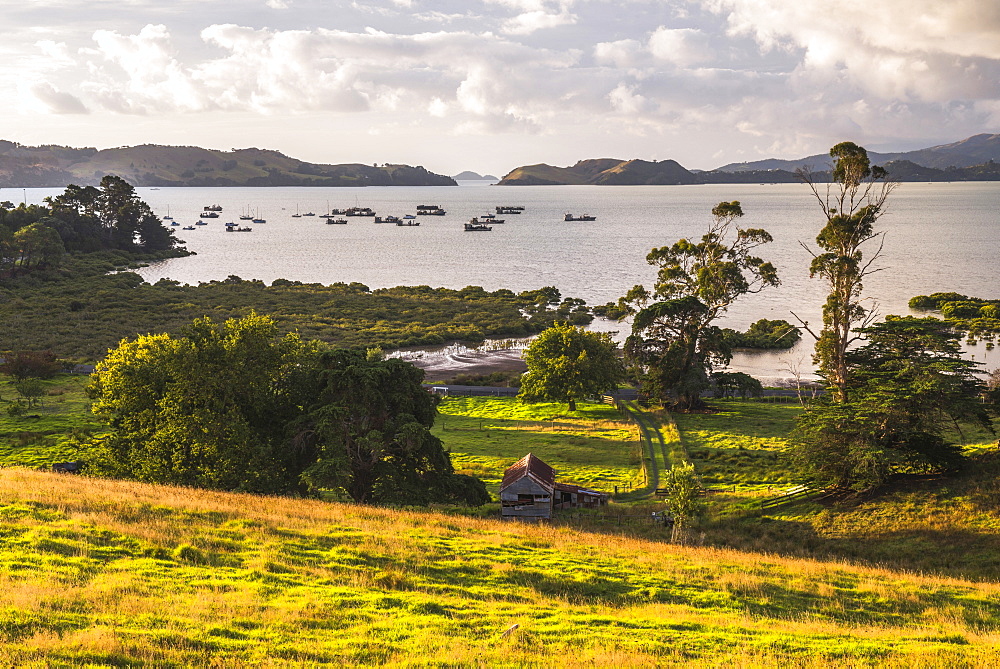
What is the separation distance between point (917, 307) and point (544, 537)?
112 meters

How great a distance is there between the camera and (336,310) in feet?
408

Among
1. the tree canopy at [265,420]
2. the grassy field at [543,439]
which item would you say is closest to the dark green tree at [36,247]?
the grassy field at [543,439]

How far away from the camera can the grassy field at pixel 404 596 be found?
14.2 meters

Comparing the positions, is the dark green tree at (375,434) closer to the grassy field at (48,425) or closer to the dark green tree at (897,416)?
the grassy field at (48,425)

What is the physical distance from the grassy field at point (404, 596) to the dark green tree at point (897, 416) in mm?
10196

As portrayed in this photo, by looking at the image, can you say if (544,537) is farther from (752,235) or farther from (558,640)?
(752,235)

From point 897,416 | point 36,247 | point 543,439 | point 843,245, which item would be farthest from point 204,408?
point 36,247

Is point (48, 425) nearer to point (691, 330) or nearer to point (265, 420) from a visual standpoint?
point (265, 420)

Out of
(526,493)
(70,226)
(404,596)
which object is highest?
(70,226)

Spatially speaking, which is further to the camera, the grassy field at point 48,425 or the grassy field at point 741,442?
the grassy field at point 48,425

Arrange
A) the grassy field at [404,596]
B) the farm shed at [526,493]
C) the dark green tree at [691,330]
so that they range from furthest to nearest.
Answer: the dark green tree at [691,330]
the farm shed at [526,493]
the grassy field at [404,596]

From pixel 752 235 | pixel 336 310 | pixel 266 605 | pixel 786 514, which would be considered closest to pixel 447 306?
pixel 336 310

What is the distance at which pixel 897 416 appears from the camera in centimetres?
3478

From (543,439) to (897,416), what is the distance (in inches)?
1160
